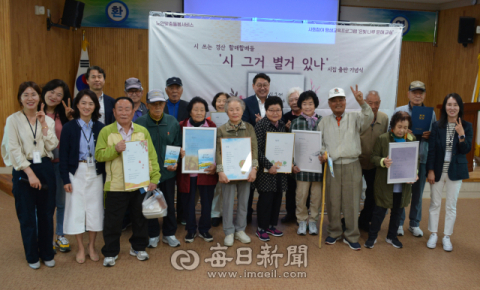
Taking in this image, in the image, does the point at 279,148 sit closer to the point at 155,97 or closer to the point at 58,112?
the point at 155,97

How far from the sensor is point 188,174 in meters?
3.20

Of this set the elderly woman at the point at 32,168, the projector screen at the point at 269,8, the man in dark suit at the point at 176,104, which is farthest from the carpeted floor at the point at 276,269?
the projector screen at the point at 269,8

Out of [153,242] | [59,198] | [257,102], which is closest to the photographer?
[59,198]

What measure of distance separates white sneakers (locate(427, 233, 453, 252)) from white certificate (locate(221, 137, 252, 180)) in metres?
1.91

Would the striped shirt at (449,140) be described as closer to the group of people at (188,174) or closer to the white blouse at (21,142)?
the group of people at (188,174)

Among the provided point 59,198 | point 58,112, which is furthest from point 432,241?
point 58,112

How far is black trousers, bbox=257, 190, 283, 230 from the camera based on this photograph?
11.0 ft

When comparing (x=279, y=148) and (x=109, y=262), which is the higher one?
(x=279, y=148)

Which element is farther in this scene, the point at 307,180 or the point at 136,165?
the point at 307,180

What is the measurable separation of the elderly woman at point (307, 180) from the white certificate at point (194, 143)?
83 cm

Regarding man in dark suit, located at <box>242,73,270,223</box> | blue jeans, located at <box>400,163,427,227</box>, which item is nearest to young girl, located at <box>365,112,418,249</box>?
blue jeans, located at <box>400,163,427,227</box>

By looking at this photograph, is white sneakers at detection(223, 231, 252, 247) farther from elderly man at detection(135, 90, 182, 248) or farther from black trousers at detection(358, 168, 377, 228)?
black trousers at detection(358, 168, 377, 228)

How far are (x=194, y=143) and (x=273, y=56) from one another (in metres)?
2.03

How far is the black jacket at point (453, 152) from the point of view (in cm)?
317
